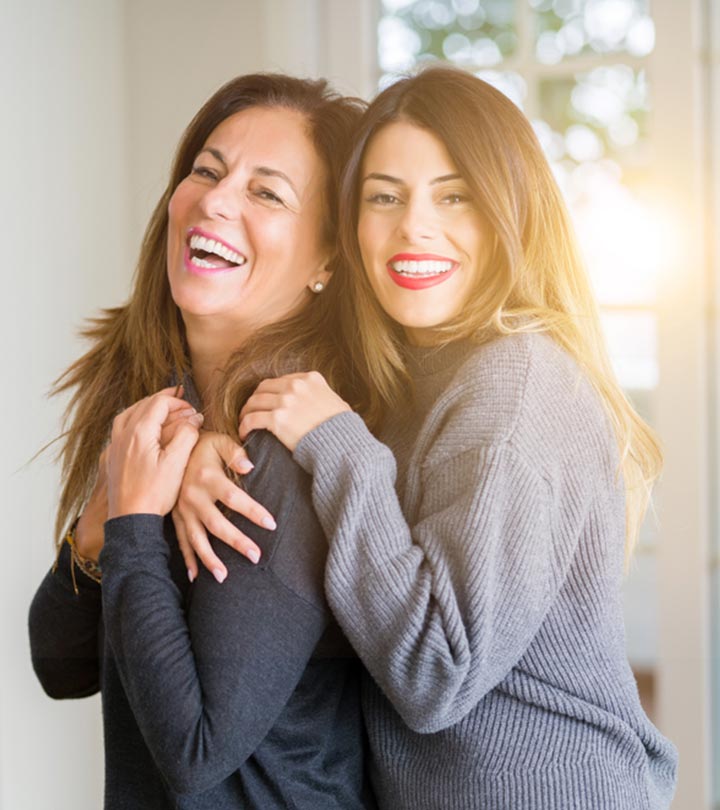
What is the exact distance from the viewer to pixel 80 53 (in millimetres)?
2414

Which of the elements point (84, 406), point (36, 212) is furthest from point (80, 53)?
point (84, 406)

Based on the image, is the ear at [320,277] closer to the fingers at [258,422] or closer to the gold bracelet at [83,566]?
the fingers at [258,422]

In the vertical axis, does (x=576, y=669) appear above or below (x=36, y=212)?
below

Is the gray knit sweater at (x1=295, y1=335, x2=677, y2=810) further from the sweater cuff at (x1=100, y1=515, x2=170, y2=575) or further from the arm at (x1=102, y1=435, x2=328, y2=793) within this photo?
the sweater cuff at (x1=100, y1=515, x2=170, y2=575)

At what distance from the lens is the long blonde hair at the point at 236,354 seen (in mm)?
1419

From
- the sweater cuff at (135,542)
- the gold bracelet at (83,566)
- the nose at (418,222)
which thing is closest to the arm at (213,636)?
the sweater cuff at (135,542)

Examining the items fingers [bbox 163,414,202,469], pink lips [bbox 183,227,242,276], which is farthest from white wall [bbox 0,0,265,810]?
fingers [bbox 163,414,202,469]

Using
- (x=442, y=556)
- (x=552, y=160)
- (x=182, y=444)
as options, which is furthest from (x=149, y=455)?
(x=552, y=160)

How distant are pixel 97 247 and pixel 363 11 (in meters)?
0.86

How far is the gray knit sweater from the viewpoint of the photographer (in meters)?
1.14

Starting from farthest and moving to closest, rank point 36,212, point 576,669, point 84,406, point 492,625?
→ point 36,212
point 84,406
point 576,669
point 492,625

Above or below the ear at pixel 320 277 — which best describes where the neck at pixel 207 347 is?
below

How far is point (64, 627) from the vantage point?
4.84 feet

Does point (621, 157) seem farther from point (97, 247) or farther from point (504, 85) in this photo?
point (97, 247)
